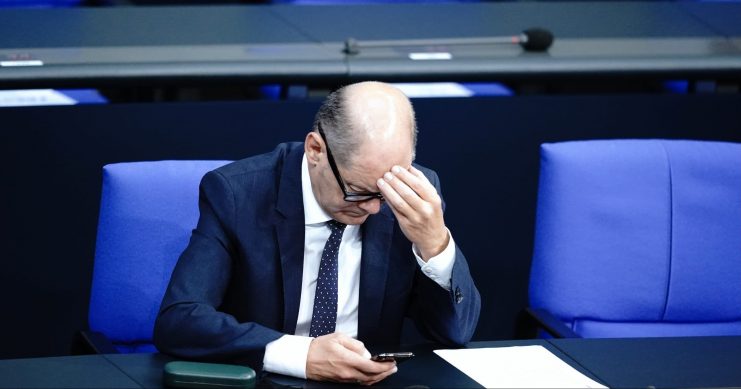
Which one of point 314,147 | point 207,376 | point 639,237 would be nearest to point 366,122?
point 314,147

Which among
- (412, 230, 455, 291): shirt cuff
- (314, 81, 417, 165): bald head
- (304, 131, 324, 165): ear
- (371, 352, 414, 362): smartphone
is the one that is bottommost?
(371, 352, 414, 362): smartphone

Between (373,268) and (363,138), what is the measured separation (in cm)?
31

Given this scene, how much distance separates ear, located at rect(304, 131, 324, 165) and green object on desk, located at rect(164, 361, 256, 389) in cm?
49

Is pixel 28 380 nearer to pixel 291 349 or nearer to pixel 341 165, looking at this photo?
pixel 291 349

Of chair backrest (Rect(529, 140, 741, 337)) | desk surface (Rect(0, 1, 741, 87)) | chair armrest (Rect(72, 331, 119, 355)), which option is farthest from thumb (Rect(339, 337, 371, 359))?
desk surface (Rect(0, 1, 741, 87))

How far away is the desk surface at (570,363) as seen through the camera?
2145mm

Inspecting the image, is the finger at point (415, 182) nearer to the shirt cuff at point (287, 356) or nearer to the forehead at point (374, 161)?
A: the forehead at point (374, 161)

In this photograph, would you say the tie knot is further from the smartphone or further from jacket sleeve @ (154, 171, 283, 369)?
the smartphone

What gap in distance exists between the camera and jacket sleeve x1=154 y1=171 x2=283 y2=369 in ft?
7.39

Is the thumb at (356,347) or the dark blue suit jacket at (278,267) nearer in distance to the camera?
the thumb at (356,347)

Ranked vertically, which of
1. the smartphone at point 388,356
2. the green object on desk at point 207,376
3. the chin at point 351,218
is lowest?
the green object on desk at point 207,376

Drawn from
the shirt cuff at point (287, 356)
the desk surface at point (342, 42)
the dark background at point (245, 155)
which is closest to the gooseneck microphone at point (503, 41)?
the desk surface at point (342, 42)

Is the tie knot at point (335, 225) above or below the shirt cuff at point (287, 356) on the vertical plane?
above

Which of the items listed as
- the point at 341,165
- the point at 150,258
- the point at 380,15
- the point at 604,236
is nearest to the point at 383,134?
the point at 341,165
